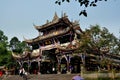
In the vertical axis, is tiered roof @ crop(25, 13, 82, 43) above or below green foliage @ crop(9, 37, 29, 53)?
below

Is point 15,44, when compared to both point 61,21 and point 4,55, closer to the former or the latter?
point 4,55

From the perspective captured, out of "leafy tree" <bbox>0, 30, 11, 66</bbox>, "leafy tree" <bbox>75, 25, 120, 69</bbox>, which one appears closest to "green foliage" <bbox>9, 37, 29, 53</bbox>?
"leafy tree" <bbox>0, 30, 11, 66</bbox>

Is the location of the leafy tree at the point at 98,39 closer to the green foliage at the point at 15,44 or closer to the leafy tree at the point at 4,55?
the leafy tree at the point at 4,55

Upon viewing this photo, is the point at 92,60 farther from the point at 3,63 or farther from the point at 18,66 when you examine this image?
the point at 3,63

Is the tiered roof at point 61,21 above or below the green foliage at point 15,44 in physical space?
below

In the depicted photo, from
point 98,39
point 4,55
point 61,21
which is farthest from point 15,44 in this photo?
point 98,39

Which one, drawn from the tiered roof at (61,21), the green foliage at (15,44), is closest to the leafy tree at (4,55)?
the tiered roof at (61,21)

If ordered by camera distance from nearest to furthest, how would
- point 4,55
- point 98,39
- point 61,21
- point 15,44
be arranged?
Result: point 98,39 < point 61,21 < point 4,55 < point 15,44

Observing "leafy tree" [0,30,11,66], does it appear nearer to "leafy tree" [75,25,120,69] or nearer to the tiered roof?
the tiered roof

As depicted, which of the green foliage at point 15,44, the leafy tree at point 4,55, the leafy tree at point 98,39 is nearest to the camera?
the leafy tree at point 98,39

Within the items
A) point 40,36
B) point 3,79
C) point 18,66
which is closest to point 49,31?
point 40,36

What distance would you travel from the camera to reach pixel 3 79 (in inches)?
1238

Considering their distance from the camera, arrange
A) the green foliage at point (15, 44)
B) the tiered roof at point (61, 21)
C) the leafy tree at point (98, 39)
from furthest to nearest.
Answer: the green foliage at point (15, 44) → the tiered roof at point (61, 21) → the leafy tree at point (98, 39)

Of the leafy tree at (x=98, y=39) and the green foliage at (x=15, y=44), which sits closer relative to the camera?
the leafy tree at (x=98, y=39)
